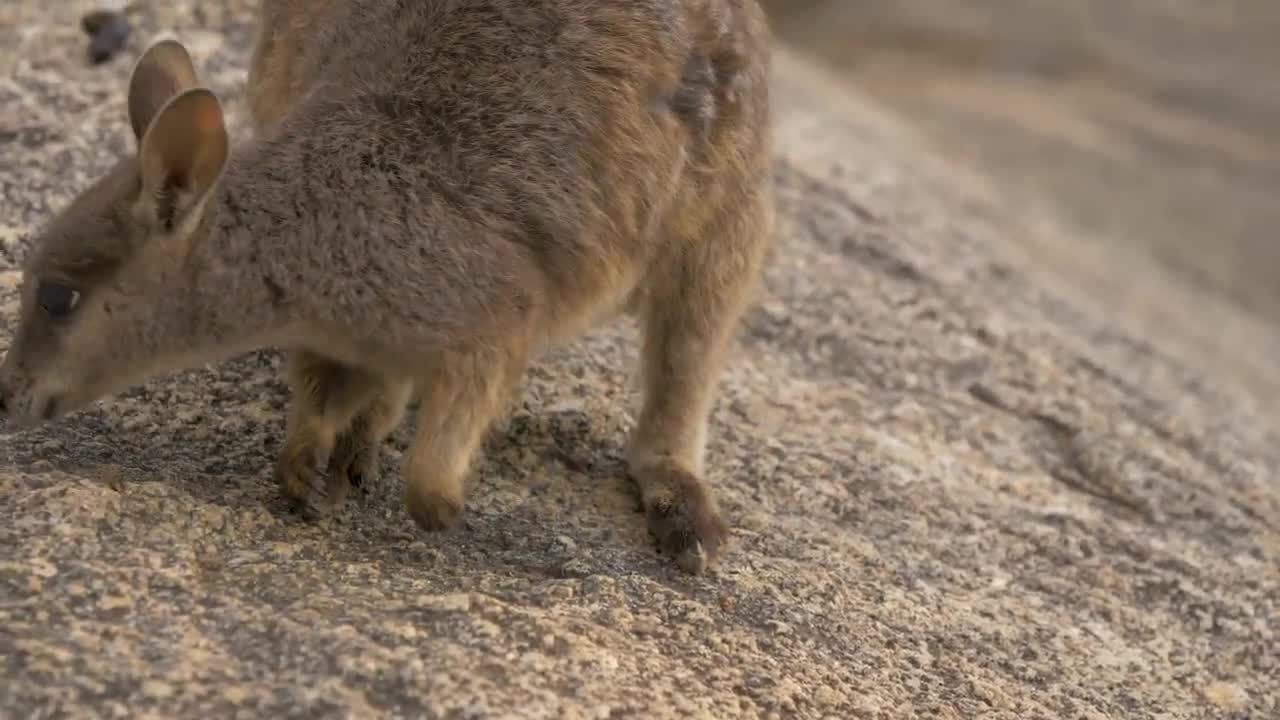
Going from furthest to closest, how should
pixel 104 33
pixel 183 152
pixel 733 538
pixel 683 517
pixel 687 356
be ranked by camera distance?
pixel 104 33 → pixel 687 356 → pixel 733 538 → pixel 683 517 → pixel 183 152

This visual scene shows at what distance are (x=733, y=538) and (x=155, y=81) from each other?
1725mm

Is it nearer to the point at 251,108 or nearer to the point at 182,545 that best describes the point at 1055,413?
the point at 251,108

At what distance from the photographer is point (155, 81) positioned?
10.8 feet

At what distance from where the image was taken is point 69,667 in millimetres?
2604

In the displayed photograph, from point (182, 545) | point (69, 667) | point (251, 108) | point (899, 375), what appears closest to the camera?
point (69, 667)

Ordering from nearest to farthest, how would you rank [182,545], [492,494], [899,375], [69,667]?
1. [69,667]
2. [182,545]
3. [492,494]
4. [899,375]

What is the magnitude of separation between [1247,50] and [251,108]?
35.4 feet

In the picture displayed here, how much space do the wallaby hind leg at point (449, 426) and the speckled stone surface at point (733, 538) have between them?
4.7 inches

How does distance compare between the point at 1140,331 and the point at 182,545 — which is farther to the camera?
the point at 1140,331

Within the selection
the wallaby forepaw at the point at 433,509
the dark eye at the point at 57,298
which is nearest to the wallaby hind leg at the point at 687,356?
the wallaby forepaw at the point at 433,509

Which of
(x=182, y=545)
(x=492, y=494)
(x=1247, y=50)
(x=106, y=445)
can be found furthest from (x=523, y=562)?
(x=1247, y=50)

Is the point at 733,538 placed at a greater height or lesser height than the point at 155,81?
lesser

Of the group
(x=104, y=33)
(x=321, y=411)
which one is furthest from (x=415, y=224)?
(x=104, y=33)

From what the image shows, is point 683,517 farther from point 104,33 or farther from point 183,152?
point 104,33
